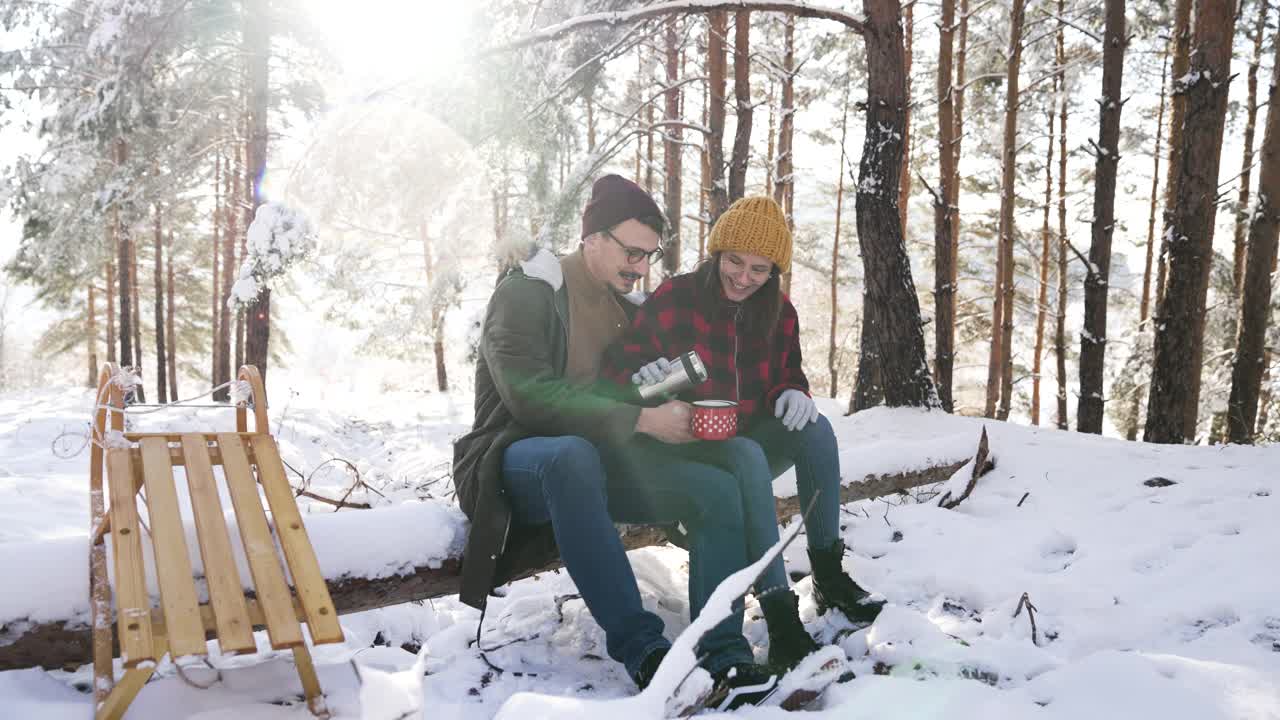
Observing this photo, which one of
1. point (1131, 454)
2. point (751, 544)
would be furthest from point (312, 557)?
point (1131, 454)

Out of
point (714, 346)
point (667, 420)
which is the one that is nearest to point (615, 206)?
point (714, 346)

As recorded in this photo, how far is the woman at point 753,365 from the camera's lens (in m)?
2.31

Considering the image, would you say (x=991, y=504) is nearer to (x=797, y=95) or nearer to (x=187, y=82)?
(x=187, y=82)

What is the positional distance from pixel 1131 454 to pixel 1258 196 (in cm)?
402

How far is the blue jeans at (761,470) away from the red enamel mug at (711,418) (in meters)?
0.11

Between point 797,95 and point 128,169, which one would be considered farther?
point 797,95

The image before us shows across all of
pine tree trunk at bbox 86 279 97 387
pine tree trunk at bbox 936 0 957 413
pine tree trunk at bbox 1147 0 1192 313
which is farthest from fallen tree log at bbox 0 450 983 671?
pine tree trunk at bbox 86 279 97 387

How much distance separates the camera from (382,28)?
590cm

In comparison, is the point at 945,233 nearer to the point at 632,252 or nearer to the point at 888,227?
the point at 888,227

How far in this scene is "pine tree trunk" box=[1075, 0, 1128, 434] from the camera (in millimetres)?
6711

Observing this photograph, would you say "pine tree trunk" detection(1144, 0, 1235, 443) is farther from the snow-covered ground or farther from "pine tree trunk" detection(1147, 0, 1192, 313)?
the snow-covered ground

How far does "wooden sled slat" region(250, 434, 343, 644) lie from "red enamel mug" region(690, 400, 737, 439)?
1076 millimetres

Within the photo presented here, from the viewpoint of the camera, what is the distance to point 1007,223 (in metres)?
10.7

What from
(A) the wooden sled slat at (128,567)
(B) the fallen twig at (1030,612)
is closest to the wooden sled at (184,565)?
(A) the wooden sled slat at (128,567)
